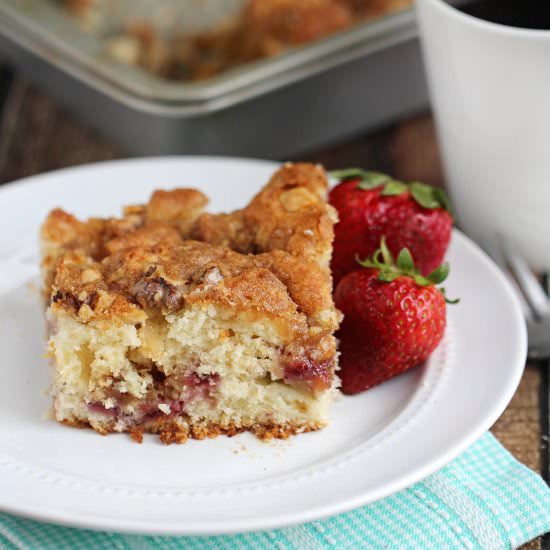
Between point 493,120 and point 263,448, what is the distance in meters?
1.16

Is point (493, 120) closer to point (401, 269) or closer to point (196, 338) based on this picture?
point (401, 269)

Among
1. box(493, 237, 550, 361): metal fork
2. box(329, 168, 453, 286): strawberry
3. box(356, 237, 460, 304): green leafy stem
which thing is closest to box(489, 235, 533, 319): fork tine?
box(493, 237, 550, 361): metal fork

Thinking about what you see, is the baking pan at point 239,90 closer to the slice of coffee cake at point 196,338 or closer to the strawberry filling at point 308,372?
the slice of coffee cake at point 196,338

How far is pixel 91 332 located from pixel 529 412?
1.12m

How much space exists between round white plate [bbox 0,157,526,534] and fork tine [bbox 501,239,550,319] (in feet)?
0.56

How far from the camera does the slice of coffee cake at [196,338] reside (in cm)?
200

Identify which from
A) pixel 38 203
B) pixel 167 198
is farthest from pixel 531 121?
pixel 38 203

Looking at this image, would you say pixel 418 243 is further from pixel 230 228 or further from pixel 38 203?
pixel 38 203

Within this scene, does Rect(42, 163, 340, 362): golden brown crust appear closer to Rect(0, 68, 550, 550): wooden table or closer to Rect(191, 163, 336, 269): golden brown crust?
Rect(191, 163, 336, 269): golden brown crust

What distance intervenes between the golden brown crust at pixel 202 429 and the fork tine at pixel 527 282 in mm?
766

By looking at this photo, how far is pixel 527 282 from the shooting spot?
2686mm

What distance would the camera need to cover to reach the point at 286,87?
3186mm

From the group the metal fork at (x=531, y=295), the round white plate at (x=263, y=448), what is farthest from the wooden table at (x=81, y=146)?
the round white plate at (x=263, y=448)

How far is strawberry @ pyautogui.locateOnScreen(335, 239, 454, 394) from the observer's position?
83.7 inches
